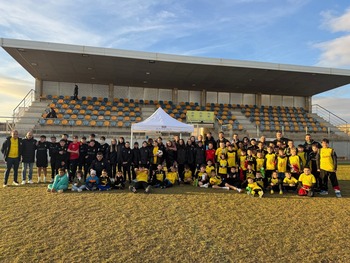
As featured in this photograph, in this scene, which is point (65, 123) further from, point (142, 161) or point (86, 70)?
point (142, 161)

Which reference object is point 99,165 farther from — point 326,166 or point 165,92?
point 165,92

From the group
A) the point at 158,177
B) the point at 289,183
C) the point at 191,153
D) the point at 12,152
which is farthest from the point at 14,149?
the point at 289,183

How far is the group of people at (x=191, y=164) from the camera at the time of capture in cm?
828

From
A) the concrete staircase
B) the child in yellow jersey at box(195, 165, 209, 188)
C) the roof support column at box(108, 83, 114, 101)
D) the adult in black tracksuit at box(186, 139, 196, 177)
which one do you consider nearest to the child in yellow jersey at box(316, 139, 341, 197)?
the child in yellow jersey at box(195, 165, 209, 188)

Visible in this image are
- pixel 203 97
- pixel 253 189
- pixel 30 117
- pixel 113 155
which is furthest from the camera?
pixel 203 97

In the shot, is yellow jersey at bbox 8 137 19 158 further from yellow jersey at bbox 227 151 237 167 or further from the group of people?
yellow jersey at bbox 227 151 237 167

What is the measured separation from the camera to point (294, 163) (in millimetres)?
8719

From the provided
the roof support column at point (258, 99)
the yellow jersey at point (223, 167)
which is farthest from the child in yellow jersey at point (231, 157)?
the roof support column at point (258, 99)

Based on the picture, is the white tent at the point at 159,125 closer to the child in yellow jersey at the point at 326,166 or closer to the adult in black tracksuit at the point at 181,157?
the adult in black tracksuit at the point at 181,157

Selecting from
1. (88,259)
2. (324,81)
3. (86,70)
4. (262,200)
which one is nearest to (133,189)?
(262,200)

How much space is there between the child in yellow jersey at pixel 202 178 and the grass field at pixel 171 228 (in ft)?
5.72

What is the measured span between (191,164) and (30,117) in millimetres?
15338

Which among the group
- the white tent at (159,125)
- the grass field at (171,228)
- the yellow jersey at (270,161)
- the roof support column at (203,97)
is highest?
the roof support column at (203,97)

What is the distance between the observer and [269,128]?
79.0 feet
